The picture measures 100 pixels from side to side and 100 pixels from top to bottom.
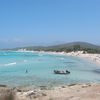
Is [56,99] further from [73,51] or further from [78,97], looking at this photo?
[73,51]

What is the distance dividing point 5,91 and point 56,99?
7.67 metres

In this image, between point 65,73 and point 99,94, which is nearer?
point 99,94

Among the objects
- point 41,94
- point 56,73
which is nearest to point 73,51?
point 56,73

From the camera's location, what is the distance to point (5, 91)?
12.9m

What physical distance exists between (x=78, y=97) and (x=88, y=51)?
149 m

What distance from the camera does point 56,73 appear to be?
2101 inches

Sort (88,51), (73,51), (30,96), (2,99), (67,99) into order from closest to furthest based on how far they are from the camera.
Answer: (2,99), (67,99), (30,96), (88,51), (73,51)

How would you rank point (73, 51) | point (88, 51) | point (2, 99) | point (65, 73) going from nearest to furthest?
point (2, 99) < point (65, 73) < point (88, 51) < point (73, 51)

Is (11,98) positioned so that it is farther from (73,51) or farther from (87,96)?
(73,51)

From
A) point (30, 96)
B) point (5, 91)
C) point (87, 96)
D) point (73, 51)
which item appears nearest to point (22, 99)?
point (30, 96)

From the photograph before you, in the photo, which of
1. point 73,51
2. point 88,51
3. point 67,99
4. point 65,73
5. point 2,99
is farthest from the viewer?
point 73,51

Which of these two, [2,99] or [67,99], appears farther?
[67,99]

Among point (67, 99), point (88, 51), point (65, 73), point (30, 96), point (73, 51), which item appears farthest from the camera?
point (73, 51)

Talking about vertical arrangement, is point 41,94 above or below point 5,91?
below
